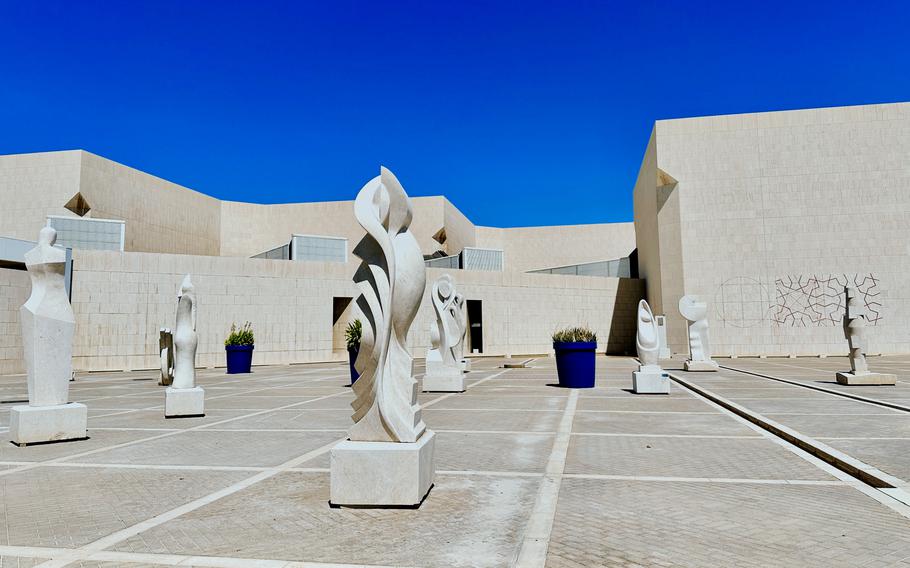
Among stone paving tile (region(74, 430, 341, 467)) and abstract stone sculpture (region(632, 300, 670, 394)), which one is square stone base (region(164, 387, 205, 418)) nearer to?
stone paving tile (region(74, 430, 341, 467))

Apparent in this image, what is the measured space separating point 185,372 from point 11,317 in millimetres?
14225

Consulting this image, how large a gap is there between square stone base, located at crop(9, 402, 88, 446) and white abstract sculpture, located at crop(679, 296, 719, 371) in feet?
54.6

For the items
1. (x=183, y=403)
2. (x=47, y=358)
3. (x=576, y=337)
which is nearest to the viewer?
(x=47, y=358)

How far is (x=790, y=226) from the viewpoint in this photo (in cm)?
2733

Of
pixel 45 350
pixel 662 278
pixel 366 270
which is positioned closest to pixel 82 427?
pixel 45 350

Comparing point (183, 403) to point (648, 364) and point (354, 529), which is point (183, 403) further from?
point (648, 364)

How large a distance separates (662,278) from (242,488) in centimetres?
2709

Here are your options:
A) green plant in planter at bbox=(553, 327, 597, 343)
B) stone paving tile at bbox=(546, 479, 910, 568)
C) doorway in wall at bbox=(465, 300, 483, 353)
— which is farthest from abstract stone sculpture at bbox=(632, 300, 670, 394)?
doorway in wall at bbox=(465, 300, 483, 353)

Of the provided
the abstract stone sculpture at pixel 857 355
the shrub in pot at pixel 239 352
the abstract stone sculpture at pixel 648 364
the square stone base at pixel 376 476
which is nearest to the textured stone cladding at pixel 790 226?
the abstract stone sculpture at pixel 857 355

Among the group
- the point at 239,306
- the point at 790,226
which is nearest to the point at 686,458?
the point at 239,306

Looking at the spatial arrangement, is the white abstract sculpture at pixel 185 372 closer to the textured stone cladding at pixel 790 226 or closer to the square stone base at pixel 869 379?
the square stone base at pixel 869 379

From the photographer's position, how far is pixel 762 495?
450 centimetres

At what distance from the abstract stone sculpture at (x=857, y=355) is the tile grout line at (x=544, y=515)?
10.1m

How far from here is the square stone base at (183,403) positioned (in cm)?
915
